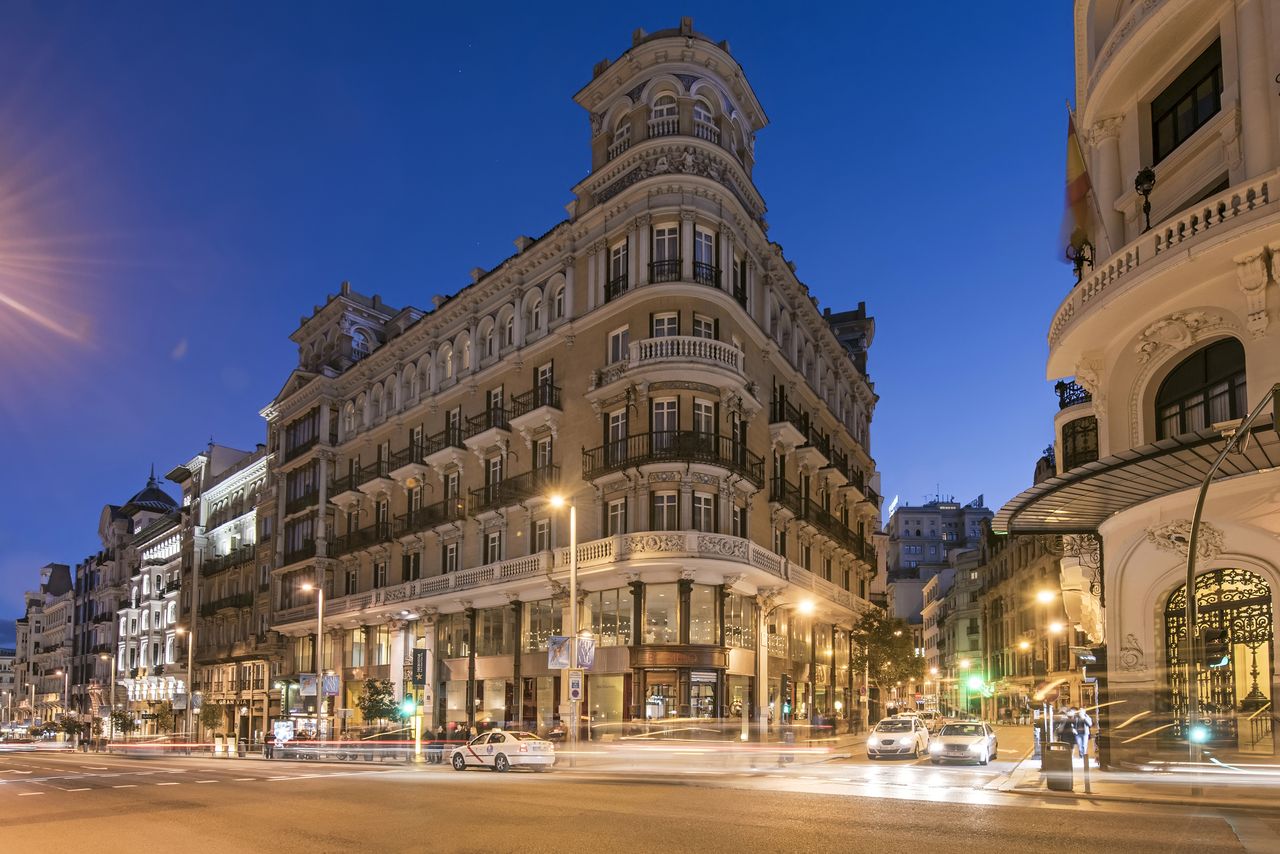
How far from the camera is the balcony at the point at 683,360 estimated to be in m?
41.4

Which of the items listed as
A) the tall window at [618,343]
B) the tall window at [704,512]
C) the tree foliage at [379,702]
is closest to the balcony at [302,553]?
the tree foliage at [379,702]

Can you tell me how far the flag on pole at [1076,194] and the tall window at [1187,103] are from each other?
1700mm

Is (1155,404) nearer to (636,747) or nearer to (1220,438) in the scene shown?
(1220,438)

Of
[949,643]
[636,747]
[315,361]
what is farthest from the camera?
[949,643]

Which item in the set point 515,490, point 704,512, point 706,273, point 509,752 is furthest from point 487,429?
point 509,752

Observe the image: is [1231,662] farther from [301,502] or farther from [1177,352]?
[301,502]

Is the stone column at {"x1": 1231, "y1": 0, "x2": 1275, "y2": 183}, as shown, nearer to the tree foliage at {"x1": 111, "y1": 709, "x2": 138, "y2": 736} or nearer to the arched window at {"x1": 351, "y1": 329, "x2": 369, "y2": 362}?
the arched window at {"x1": 351, "y1": 329, "x2": 369, "y2": 362}

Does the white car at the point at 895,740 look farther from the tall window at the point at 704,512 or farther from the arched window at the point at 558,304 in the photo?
the arched window at the point at 558,304

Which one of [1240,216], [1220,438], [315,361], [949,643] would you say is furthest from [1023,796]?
[949,643]

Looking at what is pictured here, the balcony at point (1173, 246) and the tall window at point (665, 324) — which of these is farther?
the tall window at point (665, 324)

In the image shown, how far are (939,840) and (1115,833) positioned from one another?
261 cm

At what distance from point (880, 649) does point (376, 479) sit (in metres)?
29.1

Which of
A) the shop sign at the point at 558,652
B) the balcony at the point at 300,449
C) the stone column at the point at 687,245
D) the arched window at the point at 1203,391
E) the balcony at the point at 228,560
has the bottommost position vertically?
the shop sign at the point at 558,652

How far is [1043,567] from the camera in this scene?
78.4 meters
